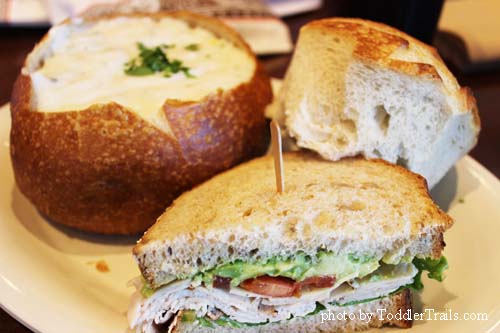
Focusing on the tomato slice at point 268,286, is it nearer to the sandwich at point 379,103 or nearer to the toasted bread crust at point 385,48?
the sandwich at point 379,103

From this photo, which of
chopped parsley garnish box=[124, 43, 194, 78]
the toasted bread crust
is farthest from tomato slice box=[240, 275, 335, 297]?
chopped parsley garnish box=[124, 43, 194, 78]

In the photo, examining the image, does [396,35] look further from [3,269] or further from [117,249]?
[3,269]

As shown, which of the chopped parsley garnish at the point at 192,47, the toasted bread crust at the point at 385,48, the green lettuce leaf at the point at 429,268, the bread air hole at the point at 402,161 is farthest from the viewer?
the chopped parsley garnish at the point at 192,47

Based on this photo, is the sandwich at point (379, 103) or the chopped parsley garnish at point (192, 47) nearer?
the sandwich at point (379, 103)

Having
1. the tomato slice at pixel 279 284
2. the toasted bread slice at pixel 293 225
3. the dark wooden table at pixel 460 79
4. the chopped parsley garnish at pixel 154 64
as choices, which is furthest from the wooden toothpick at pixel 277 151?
the dark wooden table at pixel 460 79

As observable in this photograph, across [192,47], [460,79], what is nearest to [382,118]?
[192,47]

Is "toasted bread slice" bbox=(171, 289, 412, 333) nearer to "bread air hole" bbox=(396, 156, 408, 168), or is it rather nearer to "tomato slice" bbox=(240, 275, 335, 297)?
"tomato slice" bbox=(240, 275, 335, 297)
